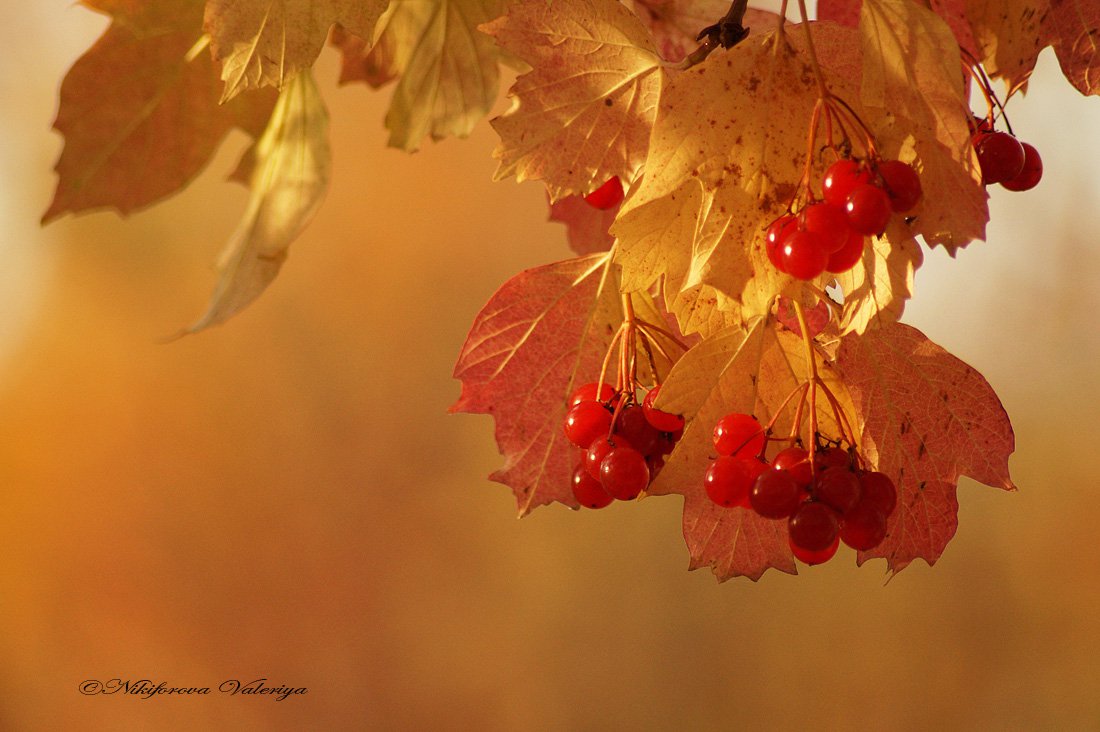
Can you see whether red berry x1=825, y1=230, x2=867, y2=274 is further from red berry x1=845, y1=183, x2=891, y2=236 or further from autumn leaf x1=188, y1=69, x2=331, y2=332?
autumn leaf x1=188, y1=69, x2=331, y2=332

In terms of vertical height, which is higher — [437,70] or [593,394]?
[437,70]

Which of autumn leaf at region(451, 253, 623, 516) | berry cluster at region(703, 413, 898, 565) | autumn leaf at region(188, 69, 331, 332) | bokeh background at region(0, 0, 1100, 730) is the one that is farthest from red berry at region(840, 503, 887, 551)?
bokeh background at region(0, 0, 1100, 730)

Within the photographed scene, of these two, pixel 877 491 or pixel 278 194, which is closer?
pixel 877 491

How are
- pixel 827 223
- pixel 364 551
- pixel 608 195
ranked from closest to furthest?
pixel 827 223 < pixel 608 195 < pixel 364 551

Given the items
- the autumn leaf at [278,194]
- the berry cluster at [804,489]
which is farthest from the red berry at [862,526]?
the autumn leaf at [278,194]

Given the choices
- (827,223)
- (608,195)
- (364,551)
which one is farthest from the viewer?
(364,551)

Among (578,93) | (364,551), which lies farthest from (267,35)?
(364,551)

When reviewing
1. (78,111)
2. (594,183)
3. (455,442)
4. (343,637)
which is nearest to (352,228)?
(455,442)

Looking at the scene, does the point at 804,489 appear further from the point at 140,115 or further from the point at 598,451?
the point at 140,115
